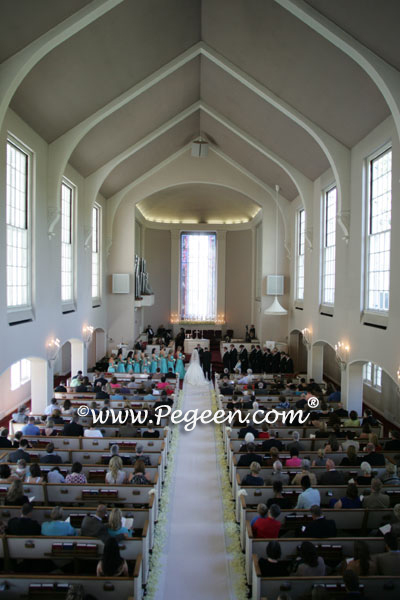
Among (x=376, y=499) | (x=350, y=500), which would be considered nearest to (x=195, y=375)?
(x=350, y=500)

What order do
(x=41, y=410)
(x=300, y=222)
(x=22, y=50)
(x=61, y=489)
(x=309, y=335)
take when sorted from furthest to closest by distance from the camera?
(x=300, y=222) → (x=309, y=335) → (x=41, y=410) → (x=22, y=50) → (x=61, y=489)

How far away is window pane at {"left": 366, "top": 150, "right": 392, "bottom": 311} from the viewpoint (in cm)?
1105

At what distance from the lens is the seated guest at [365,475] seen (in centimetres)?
770

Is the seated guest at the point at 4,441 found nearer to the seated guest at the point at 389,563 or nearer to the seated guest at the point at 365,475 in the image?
the seated guest at the point at 365,475

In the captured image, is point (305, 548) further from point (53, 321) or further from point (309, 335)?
point (309, 335)

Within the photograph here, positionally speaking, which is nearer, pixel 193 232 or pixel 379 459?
pixel 379 459

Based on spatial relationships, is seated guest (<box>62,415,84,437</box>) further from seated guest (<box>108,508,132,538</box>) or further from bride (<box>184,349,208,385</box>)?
bride (<box>184,349,208,385</box>)

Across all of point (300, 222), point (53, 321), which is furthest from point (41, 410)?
point (300, 222)

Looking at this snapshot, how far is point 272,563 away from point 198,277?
2221 cm

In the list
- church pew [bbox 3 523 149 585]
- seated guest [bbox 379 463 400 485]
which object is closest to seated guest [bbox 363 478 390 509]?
seated guest [bbox 379 463 400 485]

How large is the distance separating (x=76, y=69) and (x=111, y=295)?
12.0 meters

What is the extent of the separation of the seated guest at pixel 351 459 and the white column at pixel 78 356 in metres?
11.0

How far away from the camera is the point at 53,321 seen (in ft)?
45.2

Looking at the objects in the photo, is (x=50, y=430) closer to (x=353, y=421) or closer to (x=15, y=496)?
(x=15, y=496)
